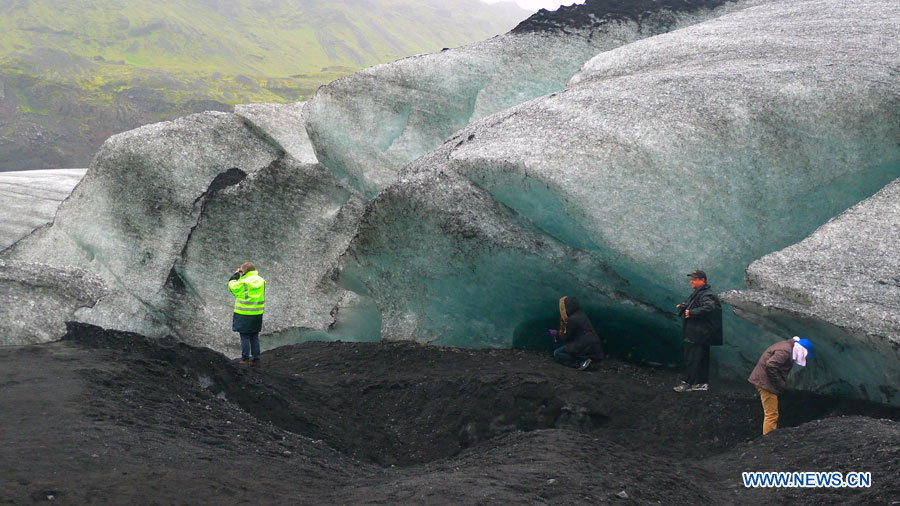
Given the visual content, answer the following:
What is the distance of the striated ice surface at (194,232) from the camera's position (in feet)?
50.7

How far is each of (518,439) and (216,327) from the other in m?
8.95

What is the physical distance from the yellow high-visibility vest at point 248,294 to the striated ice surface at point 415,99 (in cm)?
526

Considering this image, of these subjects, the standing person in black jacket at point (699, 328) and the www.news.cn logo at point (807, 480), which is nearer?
the www.news.cn logo at point (807, 480)

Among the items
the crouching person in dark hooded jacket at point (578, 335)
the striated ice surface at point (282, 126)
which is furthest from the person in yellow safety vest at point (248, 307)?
the striated ice surface at point (282, 126)

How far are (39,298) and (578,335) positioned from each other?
310 inches

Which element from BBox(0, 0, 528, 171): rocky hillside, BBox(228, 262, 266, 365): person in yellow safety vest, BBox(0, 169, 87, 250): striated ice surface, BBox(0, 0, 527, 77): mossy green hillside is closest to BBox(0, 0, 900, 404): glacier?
BBox(228, 262, 266, 365): person in yellow safety vest

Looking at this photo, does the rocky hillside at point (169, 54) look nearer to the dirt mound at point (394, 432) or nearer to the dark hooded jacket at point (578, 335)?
the dirt mound at point (394, 432)

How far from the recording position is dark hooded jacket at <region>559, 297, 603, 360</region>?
11.4 metres

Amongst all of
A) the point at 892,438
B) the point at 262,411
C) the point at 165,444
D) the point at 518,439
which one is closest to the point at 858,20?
the point at 892,438

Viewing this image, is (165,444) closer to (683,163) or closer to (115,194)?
(683,163)

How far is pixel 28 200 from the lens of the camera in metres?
21.1

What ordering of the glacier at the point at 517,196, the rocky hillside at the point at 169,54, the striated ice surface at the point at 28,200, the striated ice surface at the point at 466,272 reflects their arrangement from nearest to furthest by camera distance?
the glacier at the point at 517,196 → the striated ice surface at the point at 466,272 → the striated ice surface at the point at 28,200 → the rocky hillside at the point at 169,54

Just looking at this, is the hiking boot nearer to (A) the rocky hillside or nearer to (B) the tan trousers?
(B) the tan trousers

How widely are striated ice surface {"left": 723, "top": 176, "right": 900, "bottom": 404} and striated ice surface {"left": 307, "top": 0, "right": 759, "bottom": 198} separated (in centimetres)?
862
